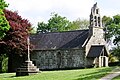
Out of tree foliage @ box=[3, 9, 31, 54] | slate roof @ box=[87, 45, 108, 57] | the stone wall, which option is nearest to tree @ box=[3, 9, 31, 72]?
tree foliage @ box=[3, 9, 31, 54]

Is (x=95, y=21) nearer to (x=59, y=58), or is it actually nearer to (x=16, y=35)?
(x=59, y=58)

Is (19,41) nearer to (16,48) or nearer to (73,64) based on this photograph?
(16,48)

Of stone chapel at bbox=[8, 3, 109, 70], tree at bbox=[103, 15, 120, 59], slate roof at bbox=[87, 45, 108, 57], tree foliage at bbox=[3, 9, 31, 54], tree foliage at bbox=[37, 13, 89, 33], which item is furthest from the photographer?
tree foliage at bbox=[37, 13, 89, 33]

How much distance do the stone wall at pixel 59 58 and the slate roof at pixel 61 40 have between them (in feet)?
2.73

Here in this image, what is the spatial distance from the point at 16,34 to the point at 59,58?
8454 mm

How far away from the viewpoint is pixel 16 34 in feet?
190

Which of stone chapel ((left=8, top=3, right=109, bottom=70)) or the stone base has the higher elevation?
stone chapel ((left=8, top=3, right=109, bottom=70))

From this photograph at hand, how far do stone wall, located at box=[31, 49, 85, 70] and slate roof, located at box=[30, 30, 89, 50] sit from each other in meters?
0.83

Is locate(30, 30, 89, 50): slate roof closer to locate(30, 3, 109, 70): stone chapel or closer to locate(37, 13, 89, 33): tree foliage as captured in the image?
locate(30, 3, 109, 70): stone chapel

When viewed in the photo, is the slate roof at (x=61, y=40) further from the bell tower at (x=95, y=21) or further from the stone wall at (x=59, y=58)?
the bell tower at (x=95, y=21)

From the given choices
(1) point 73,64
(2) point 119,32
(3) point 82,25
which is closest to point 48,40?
(1) point 73,64

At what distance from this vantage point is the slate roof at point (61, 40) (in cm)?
6097

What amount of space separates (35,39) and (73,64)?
1029 cm

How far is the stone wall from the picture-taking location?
59.7m
